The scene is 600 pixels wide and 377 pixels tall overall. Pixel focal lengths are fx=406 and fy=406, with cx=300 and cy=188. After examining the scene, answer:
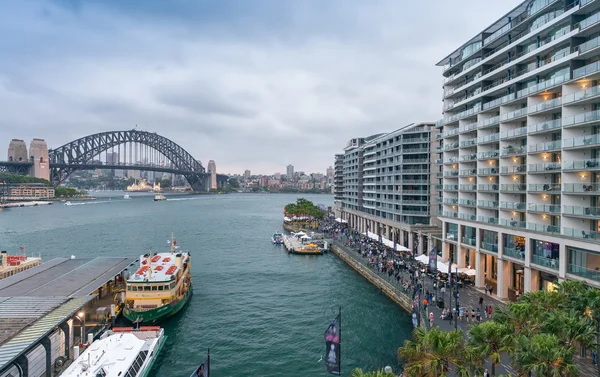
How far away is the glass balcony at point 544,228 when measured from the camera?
3100 centimetres

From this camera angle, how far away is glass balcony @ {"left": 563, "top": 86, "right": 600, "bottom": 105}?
27.5 m

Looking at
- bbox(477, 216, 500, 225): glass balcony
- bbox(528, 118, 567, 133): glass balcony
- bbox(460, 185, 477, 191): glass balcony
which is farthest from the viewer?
bbox(460, 185, 477, 191): glass balcony

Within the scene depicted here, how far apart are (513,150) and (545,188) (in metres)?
5.36

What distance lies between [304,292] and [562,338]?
107ft

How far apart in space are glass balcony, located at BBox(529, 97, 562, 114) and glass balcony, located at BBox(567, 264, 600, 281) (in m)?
12.1

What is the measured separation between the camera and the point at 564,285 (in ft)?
70.4

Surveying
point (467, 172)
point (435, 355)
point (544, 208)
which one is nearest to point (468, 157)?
point (467, 172)

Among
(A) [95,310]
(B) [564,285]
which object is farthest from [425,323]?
(A) [95,310]

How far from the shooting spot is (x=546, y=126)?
3231 centimetres

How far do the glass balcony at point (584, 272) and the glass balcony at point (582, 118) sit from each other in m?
10.2

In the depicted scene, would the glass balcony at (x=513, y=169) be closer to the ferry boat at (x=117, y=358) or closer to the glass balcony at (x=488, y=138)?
the glass balcony at (x=488, y=138)

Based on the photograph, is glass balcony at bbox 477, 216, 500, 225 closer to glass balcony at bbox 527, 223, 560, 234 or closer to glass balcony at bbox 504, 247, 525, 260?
glass balcony at bbox 504, 247, 525, 260

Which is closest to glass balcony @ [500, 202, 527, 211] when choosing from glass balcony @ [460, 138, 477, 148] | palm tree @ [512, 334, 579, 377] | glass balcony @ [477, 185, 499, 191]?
glass balcony @ [477, 185, 499, 191]

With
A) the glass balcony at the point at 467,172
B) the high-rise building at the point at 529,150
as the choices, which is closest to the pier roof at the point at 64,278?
the high-rise building at the point at 529,150
